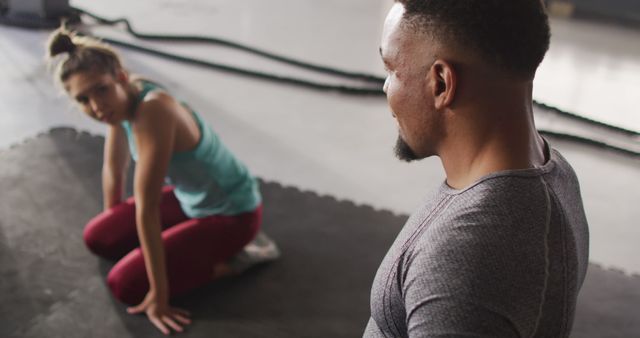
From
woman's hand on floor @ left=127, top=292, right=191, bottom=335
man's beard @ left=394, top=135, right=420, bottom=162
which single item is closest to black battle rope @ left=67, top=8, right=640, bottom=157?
woman's hand on floor @ left=127, top=292, right=191, bottom=335

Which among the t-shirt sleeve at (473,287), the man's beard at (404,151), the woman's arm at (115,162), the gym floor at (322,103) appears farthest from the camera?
the gym floor at (322,103)

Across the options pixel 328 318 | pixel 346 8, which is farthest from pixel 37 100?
pixel 346 8

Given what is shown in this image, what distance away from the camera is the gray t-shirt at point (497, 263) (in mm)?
887

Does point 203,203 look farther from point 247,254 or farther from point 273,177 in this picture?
point 273,177

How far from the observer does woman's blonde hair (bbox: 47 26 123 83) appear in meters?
2.06

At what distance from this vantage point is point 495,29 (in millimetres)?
928

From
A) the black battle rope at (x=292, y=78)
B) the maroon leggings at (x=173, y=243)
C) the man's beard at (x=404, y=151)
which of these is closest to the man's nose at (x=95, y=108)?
the maroon leggings at (x=173, y=243)

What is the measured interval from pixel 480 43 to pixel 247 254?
1679 mm

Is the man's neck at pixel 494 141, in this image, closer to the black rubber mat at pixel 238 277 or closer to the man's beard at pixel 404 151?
the man's beard at pixel 404 151

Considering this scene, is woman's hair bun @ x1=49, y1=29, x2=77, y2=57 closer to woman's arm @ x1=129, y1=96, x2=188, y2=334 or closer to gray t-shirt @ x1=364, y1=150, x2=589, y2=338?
woman's arm @ x1=129, y1=96, x2=188, y2=334

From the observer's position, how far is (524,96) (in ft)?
3.25

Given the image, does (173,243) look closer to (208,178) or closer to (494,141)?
(208,178)

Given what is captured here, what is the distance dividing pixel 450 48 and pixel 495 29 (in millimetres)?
67

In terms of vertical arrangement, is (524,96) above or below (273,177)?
above
